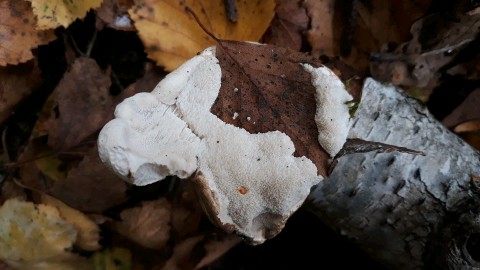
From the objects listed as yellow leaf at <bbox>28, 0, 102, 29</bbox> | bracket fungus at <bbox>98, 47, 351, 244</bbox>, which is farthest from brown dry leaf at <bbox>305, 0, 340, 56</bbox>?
yellow leaf at <bbox>28, 0, 102, 29</bbox>

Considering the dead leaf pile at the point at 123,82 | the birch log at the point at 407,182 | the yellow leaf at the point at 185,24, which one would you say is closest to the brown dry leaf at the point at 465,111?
the dead leaf pile at the point at 123,82

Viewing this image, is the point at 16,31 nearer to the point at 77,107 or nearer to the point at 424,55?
the point at 77,107

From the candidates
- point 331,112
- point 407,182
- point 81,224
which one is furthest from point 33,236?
point 407,182

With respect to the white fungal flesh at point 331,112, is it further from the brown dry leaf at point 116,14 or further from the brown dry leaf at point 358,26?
the brown dry leaf at point 116,14

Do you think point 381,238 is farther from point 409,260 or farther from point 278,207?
point 278,207

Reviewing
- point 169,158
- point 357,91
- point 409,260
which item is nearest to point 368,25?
point 357,91
